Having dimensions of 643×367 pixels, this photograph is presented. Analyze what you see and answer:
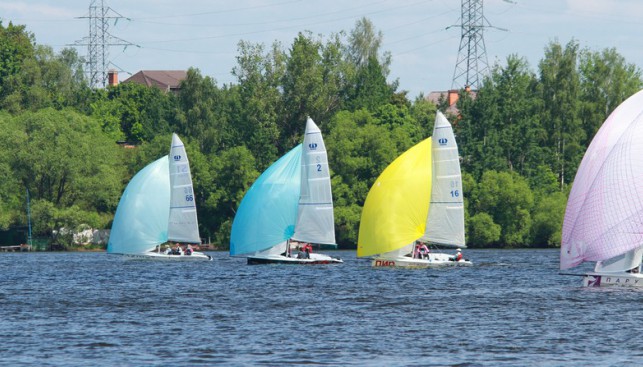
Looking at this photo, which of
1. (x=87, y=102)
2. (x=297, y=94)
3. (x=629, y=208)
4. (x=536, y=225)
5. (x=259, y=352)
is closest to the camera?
(x=259, y=352)

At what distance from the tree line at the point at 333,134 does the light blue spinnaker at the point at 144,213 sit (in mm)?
31617

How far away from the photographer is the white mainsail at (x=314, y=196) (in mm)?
78938

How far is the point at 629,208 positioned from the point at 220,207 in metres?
78.2

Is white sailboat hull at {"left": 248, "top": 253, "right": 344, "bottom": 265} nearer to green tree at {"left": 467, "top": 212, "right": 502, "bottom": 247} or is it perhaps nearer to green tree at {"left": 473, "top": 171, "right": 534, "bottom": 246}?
green tree at {"left": 467, "top": 212, "right": 502, "bottom": 247}

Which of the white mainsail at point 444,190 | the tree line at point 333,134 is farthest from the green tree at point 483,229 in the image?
the white mainsail at point 444,190

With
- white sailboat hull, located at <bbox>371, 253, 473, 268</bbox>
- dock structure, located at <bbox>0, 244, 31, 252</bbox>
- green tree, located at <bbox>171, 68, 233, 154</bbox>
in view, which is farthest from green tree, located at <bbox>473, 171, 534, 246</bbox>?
white sailboat hull, located at <bbox>371, 253, 473, 268</bbox>

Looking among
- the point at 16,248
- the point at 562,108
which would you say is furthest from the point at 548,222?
the point at 16,248

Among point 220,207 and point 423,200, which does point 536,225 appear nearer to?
point 220,207

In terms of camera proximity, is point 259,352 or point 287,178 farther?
point 287,178

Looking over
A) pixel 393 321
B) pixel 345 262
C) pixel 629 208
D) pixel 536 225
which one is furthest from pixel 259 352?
pixel 536 225

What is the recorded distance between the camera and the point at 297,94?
446 ft

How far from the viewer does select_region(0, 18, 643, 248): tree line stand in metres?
124

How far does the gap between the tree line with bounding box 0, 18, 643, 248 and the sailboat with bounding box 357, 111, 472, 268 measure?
145 ft

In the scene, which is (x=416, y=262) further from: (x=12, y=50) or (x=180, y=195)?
(x=12, y=50)
